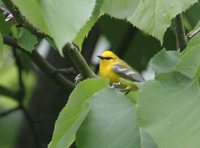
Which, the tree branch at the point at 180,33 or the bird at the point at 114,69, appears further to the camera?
the bird at the point at 114,69

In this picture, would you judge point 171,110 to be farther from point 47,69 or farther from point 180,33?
point 47,69

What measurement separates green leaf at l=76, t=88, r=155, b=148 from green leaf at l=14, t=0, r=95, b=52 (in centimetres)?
37

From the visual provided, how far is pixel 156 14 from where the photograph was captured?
5.14 feet

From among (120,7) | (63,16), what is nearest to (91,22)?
(120,7)

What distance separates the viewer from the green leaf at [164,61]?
1.60m

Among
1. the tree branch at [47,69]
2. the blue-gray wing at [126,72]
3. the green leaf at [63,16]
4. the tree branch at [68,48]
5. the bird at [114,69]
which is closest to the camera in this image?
the green leaf at [63,16]

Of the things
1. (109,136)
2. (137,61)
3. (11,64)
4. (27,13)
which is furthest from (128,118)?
(11,64)

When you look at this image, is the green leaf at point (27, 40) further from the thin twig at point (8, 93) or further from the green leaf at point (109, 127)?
the thin twig at point (8, 93)

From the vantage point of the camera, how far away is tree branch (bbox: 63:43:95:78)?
5.48ft

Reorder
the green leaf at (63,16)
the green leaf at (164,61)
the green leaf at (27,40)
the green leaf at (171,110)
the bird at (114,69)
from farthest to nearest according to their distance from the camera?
1. the bird at (114,69)
2. the green leaf at (27,40)
3. the green leaf at (164,61)
4. the green leaf at (171,110)
5. the green leaf at (63,16)

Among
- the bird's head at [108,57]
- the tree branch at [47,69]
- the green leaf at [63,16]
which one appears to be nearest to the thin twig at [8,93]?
the tree branch at [47,69]

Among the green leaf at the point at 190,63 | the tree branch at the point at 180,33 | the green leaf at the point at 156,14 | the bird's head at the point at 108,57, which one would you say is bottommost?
the bird's head at the point at 108,57

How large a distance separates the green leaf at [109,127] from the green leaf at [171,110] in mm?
115

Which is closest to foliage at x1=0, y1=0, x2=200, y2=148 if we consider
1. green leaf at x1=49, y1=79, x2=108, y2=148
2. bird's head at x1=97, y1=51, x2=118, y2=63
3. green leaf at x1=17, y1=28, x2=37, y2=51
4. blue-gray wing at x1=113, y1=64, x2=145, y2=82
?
green leaf at x1=49, y1=79, x2=108, y2=148
